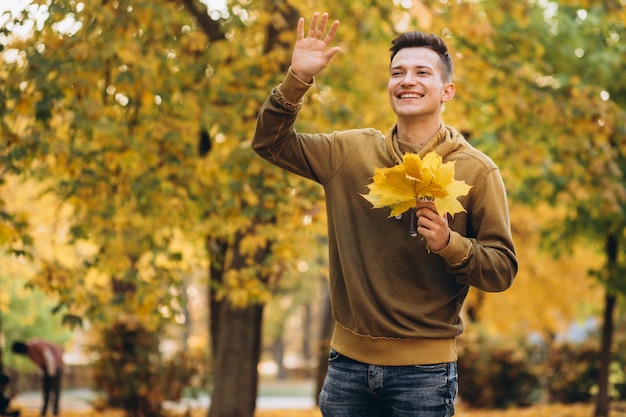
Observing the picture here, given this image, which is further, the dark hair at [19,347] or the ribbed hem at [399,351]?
the dark hair at [19,347]

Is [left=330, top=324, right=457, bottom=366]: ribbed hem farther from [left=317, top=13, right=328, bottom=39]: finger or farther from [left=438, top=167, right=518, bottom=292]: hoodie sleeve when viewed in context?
[left=317, top=13, right=328, bottom=39]: finger

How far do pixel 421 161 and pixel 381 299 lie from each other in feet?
1.68

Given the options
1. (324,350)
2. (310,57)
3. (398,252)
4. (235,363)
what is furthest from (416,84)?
(324,350)

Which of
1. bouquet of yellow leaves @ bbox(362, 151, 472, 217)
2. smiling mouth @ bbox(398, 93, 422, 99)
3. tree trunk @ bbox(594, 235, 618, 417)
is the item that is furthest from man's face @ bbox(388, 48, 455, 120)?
tree trunk @ bbox(594, 235, 618, 417)

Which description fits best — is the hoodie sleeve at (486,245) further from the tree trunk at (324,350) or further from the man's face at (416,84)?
the tree trunk at (324,350)

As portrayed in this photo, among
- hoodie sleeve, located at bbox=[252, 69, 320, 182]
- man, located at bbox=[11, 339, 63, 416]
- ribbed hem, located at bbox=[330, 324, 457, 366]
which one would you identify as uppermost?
hoodie sleeve, located at bbox=[252, 69, 320, 182]

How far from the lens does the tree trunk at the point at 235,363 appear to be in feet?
32.6

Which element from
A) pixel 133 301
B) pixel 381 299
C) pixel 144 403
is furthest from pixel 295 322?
pixel 381 299

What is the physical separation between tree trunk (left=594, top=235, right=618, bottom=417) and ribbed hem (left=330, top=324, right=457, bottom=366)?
9682 millimetres

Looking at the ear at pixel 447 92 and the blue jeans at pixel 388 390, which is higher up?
the ear at pixel 447 92

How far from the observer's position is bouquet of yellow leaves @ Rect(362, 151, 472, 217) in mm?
2713

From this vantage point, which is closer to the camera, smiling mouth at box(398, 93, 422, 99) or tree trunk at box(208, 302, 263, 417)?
smiling mouth at box(398, 93, 422, 99)

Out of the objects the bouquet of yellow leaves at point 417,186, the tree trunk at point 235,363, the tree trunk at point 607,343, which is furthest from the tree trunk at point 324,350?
the bouquet of yellow leaves at point 417,186

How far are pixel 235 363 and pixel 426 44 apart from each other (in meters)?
7.30
